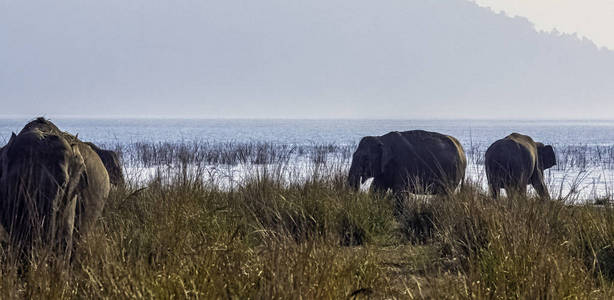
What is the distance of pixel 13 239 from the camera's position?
479 cm

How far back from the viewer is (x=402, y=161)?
1182 cm

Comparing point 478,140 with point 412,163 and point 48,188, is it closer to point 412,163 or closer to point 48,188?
point 412,163

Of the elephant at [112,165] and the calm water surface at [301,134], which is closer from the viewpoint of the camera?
the elephant at [112,165]

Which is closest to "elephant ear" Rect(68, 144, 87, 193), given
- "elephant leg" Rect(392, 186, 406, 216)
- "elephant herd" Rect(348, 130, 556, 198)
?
"elephant leg" Rect(392, 186, 406, 216)

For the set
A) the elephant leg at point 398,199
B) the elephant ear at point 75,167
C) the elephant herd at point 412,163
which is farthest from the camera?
the elephant herd at point 412,163

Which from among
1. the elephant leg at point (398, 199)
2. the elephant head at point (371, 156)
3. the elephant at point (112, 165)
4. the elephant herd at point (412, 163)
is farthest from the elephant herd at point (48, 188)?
the elephant head at point (371, 156)

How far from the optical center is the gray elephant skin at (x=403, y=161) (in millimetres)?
11672

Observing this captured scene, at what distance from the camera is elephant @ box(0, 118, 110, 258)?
4.72m

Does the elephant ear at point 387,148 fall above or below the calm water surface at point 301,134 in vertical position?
above

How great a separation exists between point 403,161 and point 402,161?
0.01 metres

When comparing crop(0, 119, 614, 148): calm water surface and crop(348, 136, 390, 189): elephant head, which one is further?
crop(0, 119, 614, 148): calm water surface

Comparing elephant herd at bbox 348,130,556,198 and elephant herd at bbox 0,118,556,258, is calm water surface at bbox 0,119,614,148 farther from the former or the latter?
elephant herd at bbox 0,118,556,258

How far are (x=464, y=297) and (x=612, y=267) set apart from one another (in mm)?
2731

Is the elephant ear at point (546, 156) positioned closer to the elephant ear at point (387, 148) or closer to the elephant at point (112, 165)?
the elephant ear at point (387, 148)
